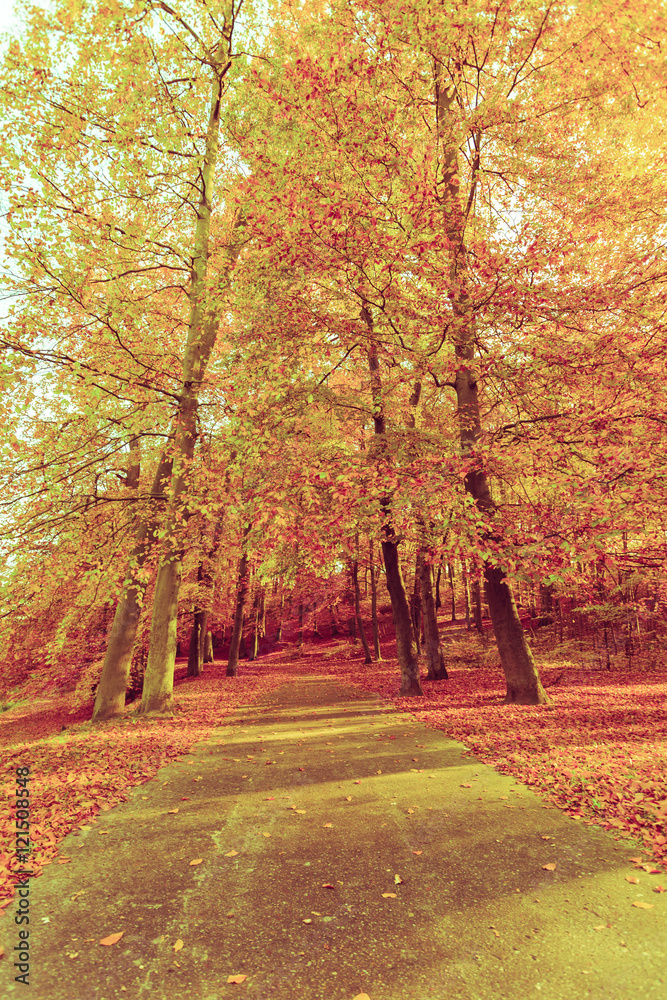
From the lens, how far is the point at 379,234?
843cm

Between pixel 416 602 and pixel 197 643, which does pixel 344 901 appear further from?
pixel 197 643

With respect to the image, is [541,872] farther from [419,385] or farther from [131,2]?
[131,2]

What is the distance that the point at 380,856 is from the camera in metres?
4.60

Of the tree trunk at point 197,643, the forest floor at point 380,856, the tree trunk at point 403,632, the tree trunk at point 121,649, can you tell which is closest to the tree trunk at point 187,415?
the tree trunk at point 121,649

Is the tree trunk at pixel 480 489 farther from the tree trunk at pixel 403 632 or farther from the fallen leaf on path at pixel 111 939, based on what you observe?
the fallen leaf on path at pixel 111 939

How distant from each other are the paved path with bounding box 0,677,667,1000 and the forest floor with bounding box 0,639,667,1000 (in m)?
0.02

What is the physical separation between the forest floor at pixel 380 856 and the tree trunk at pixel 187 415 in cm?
217

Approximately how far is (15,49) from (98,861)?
44.3 feet

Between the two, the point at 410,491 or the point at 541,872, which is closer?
the point at 541,872

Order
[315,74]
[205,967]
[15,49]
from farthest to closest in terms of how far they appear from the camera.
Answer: [15,49], [315,74], [205,967]

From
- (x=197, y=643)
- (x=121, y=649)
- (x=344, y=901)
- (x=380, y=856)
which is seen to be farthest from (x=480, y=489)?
(x=197, y=643)

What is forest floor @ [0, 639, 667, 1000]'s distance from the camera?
314cm

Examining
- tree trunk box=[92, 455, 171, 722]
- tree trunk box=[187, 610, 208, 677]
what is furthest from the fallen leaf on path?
tree trunk box=[187, 610, 208, 677]

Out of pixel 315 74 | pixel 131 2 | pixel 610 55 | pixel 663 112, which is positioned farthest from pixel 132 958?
pixel 131 2
